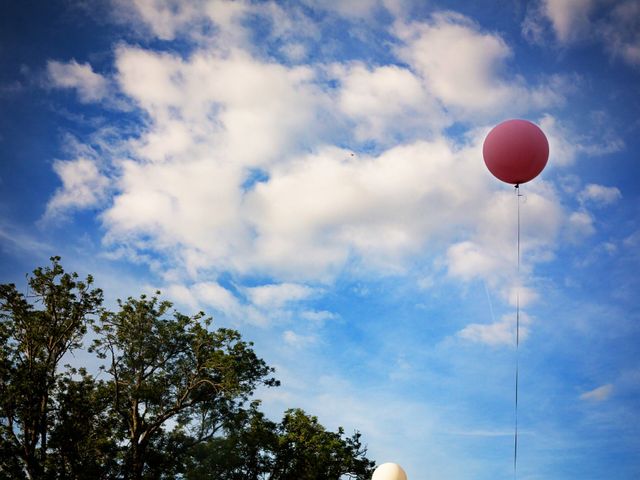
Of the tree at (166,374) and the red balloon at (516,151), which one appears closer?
the red balloon at (516,151)

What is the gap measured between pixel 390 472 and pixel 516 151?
21.9ft

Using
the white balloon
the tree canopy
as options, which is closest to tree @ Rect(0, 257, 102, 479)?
the tree canopy

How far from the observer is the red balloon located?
24.5 feet

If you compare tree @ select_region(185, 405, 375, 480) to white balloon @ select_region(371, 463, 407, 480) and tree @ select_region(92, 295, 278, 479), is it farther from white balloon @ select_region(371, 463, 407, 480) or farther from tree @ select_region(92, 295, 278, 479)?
white balloon @ select_region(371, 463, 407, 480)

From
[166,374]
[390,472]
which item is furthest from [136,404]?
[390,472]

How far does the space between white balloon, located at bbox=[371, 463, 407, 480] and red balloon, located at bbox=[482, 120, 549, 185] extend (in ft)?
20.2

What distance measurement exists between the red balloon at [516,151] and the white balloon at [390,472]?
6168 millimetres

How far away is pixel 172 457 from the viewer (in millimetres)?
17656

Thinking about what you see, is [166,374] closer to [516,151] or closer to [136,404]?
[136,404]

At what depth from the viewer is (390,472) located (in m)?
10.2

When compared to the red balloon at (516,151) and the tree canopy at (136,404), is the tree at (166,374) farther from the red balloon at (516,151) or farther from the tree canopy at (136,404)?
the red balloon at (516,151)

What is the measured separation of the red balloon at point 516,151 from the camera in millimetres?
7480

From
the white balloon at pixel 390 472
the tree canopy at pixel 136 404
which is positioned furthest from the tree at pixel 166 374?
the white balloon at pixel 390 472

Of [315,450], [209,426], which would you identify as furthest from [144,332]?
[315,450]
